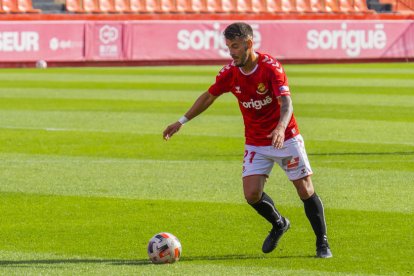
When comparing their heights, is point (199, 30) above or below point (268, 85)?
below

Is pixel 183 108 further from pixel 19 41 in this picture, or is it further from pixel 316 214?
pixel 19 41

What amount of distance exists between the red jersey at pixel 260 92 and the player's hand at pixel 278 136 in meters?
0.37

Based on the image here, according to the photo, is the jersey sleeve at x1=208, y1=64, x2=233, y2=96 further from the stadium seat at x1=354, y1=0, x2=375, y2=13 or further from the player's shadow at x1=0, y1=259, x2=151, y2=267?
the stadium seat at x1=354, y1=0, x2=375, y2=13

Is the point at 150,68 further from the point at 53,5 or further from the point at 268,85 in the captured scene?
the point at 268,85

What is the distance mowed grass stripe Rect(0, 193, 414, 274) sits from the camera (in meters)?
8.45

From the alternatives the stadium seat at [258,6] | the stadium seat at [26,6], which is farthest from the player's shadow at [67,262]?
the stadium seat at [258,6]

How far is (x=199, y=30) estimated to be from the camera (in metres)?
37.1

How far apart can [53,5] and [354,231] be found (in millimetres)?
32781

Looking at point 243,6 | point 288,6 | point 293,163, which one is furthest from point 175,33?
point 293,163

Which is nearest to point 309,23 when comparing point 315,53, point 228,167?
point 315,53

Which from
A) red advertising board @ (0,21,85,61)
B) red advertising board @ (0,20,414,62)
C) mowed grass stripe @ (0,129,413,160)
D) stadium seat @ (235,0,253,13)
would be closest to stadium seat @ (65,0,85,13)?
red advertising board @ (0,20,414,62)

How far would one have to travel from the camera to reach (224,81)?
8.71m

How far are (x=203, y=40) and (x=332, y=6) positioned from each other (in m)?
9.43

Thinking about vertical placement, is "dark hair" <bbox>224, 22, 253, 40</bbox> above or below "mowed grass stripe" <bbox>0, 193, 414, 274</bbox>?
above
